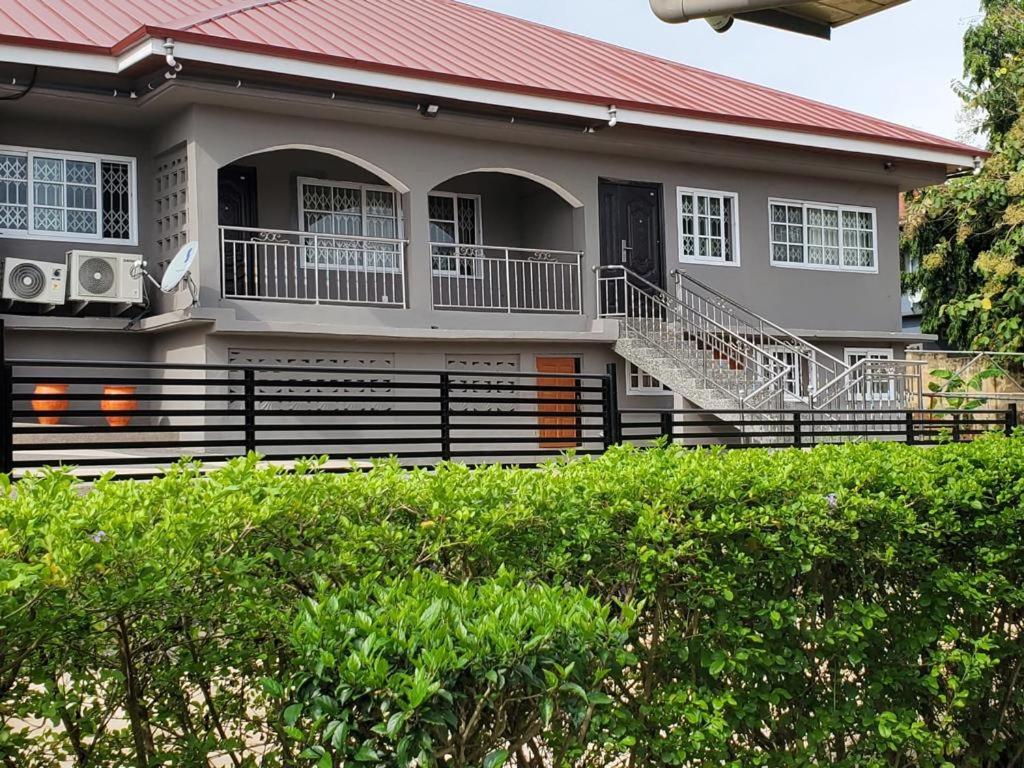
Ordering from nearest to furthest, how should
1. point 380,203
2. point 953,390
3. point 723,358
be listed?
point 380,203
point 723,358
point 953,390

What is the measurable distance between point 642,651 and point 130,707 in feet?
5.50

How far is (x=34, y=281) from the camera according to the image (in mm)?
15438

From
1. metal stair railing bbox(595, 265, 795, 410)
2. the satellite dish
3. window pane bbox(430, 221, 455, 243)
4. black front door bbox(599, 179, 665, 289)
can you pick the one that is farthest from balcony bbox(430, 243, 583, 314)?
the satellite dish

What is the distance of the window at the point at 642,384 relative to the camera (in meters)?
19.6

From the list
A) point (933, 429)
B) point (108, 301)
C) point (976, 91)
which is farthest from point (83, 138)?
point (976, 91)

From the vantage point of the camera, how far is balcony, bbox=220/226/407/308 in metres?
16.6

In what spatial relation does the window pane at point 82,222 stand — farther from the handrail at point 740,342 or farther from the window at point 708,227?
the window at point 708,227

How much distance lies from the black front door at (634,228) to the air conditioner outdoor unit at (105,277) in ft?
25.1

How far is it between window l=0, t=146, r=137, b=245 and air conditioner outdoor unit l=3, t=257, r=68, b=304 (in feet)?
3.23

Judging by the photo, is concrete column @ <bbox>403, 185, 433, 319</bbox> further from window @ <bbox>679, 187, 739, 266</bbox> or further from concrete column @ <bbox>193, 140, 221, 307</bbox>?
window @ <bbox>679, 187, 739, 266</bbox>

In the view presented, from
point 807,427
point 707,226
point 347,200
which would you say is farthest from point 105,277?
point 707,226

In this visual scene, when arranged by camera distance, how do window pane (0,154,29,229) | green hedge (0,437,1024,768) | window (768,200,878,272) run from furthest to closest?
1. window (768,200,878,272)
2. window pane (0,154,29,229)
3. green hedge (0,437,1024,768)

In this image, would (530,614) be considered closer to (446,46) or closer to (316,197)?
(316,197)

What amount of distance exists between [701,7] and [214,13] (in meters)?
13.8
